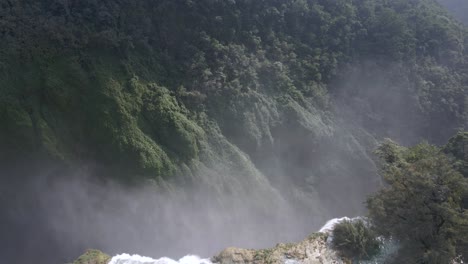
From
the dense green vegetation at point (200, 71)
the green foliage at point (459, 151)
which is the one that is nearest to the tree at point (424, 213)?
the green foliage at point (459, 151)

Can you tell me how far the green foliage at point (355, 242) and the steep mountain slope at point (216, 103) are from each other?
1327cm

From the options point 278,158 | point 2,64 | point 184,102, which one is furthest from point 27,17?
point 278,158

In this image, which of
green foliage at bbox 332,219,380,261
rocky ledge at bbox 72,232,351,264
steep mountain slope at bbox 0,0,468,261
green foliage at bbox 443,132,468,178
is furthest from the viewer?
steep mountain slope at bbox 0,0,468,261

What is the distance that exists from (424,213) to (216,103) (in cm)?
2077

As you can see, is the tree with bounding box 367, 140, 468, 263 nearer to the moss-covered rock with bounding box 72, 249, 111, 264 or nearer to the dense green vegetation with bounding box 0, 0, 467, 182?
the moss-covered rock with bounding box 72, 249, 111, 264

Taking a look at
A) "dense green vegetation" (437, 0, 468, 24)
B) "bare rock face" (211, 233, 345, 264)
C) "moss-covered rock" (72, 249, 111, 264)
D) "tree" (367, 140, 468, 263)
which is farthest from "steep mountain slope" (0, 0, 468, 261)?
"dense green vegetation" (437, 0, 468, 24)

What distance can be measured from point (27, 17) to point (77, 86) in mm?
6087

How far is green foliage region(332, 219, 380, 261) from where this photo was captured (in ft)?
56.6

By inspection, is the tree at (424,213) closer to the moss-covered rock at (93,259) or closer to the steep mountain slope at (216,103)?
the moss-covered rock at (93,259)

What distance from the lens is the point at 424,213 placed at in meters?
16.6

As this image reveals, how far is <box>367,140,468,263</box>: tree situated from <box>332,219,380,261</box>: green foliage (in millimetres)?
602

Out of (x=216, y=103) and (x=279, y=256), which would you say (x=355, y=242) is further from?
(x=216, y=103)

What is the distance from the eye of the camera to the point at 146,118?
29750mm

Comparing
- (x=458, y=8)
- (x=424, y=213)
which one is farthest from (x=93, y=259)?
(x=458, y=8)
